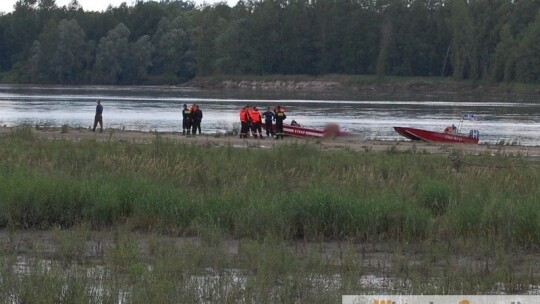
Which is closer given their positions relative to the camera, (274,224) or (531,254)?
(531,254)

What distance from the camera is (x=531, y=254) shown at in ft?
47.5

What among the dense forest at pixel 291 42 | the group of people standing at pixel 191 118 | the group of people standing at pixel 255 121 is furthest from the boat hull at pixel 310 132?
the dense forest at pixel 291 42

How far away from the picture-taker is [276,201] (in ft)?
→ 54.4

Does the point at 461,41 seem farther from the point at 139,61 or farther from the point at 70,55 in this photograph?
the point at 70,55

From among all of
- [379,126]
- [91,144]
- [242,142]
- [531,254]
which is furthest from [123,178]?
[379,126]

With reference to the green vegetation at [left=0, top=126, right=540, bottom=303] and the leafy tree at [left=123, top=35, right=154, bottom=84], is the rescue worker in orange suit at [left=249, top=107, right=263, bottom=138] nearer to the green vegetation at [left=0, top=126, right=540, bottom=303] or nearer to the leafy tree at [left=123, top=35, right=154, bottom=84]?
the green vegetation at [left=0, top=126, right=540, bottom=303]

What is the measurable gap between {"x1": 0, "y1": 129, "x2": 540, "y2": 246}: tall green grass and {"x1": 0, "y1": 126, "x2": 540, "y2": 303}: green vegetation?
0.03 m

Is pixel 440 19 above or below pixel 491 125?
above

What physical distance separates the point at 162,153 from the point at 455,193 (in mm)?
9404

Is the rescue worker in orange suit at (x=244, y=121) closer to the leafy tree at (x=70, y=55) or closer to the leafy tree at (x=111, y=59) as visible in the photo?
the leafy tree at (x=111, y=59)

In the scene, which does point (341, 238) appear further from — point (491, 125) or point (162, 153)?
point (491, 125)

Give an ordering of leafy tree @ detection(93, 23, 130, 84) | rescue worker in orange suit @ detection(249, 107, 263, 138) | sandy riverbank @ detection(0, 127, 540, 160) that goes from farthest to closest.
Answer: leafy tree @ detection(93, 23, 130, 84) < rescue worker in orange suit @ detection(249, 107, 263, 138) < sandy riverbank @ detection(0, 127, 540, 160)

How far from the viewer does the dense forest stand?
443ft

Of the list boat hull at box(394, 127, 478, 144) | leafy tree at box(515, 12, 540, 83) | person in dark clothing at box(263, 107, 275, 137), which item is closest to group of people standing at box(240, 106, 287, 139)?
person in dark clothing at box(263, 107, 275, 137)
